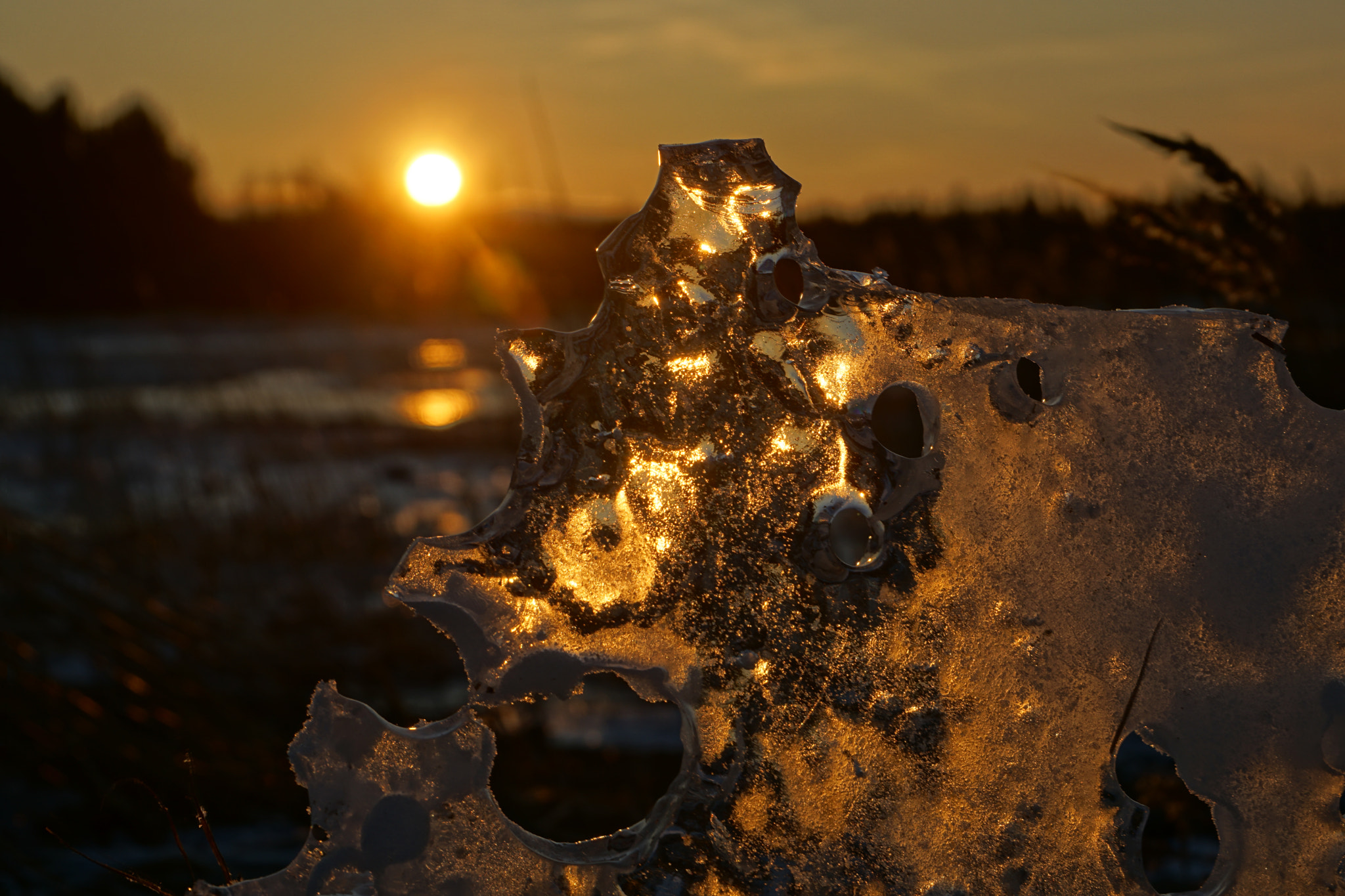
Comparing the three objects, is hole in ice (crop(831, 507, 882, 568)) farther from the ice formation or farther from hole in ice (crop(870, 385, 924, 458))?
hole in ice (crop(870, 385, 924, 458))

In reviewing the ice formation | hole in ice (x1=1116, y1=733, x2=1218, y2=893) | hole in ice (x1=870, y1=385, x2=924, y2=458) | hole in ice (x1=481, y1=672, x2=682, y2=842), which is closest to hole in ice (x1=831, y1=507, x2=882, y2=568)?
the ice formation

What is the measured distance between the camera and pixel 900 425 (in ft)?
17.6

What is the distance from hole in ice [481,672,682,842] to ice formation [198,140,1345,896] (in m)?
1.55

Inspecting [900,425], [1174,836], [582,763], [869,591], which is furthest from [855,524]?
[900,425]

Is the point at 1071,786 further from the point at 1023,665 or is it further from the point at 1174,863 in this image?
the point at 1174,863

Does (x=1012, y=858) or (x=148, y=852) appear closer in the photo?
(x=1012, y=858)

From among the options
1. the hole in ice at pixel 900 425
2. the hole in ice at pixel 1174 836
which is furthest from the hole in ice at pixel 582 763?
the hole in ice at pixel 900 425

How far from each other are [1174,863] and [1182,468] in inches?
66.6

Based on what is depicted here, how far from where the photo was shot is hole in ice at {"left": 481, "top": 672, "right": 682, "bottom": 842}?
295cm

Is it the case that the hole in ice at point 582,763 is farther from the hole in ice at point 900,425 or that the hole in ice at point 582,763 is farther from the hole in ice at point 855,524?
the hole in ice at point 900,425

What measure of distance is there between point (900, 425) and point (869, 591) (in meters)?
4.25

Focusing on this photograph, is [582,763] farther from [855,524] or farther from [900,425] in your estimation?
[900,425]

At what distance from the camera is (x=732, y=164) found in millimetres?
1211

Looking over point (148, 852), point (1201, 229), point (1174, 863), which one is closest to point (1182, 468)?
point (1201, 229)
